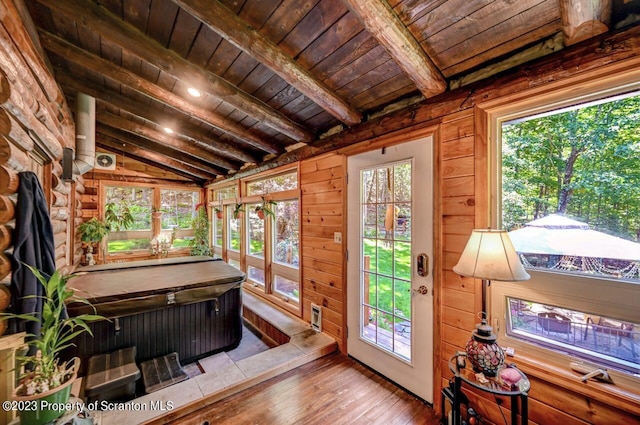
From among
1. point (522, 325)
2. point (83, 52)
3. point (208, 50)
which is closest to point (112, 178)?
point (83, 52)

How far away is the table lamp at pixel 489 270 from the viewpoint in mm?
1313

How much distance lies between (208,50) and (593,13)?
230cm

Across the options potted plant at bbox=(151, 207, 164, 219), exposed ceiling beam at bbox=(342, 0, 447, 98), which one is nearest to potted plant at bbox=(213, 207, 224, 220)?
potted plant at bbox=(151, 207, 164, 219)

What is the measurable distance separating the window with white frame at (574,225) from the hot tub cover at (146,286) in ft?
8.66

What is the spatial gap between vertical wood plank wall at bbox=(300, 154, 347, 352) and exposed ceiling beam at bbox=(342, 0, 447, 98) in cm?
112

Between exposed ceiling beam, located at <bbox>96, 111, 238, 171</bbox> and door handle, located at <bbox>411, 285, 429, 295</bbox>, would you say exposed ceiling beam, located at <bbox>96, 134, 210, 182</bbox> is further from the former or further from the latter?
door handle, located at <bbox>411, 285, 429, 295</bbox>

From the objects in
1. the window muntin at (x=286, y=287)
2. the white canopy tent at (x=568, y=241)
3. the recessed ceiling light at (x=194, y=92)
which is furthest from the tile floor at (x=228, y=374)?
the recessed ceiling light at (x=194, y=92)

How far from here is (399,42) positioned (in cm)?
149

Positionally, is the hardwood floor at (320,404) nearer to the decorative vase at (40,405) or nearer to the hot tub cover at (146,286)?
the decorative vase at (40,405)

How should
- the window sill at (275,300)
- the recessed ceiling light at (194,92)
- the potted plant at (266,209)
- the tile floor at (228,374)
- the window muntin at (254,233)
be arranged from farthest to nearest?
1. the window muntin at (254,233)
2. the potted plant at (266,209)
3. the window sill at (275,300)
4. the recessed ceiling light at (194,92)
5. the tile floor at (228,374)

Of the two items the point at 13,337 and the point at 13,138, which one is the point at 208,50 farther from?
the point at 13,337

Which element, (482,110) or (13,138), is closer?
(13,138)

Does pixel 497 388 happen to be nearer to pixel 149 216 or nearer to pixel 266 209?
pixel 266 209

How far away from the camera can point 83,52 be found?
2.29 metres
